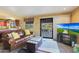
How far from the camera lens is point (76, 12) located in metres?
2.09

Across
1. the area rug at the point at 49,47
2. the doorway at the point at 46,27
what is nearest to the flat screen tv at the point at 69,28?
the doorway at the point at 46,27

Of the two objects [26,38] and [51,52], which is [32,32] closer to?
[26,38]

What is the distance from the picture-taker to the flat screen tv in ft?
6.92

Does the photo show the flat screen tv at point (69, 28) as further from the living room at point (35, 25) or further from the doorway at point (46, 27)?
the doorway at point (46, 27)

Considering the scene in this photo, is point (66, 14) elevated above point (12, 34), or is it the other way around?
point (66, 14)

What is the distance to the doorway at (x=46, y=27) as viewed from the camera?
2.23 m

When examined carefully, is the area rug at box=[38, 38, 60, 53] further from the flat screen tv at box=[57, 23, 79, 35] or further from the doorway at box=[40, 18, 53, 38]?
the flat screen tv at box=[57, 23, 79, 35]

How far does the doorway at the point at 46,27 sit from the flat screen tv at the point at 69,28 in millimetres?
183

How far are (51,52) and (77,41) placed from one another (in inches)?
23.6

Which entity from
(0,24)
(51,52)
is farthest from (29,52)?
(0,24)

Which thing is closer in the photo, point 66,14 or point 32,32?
point 66,14
